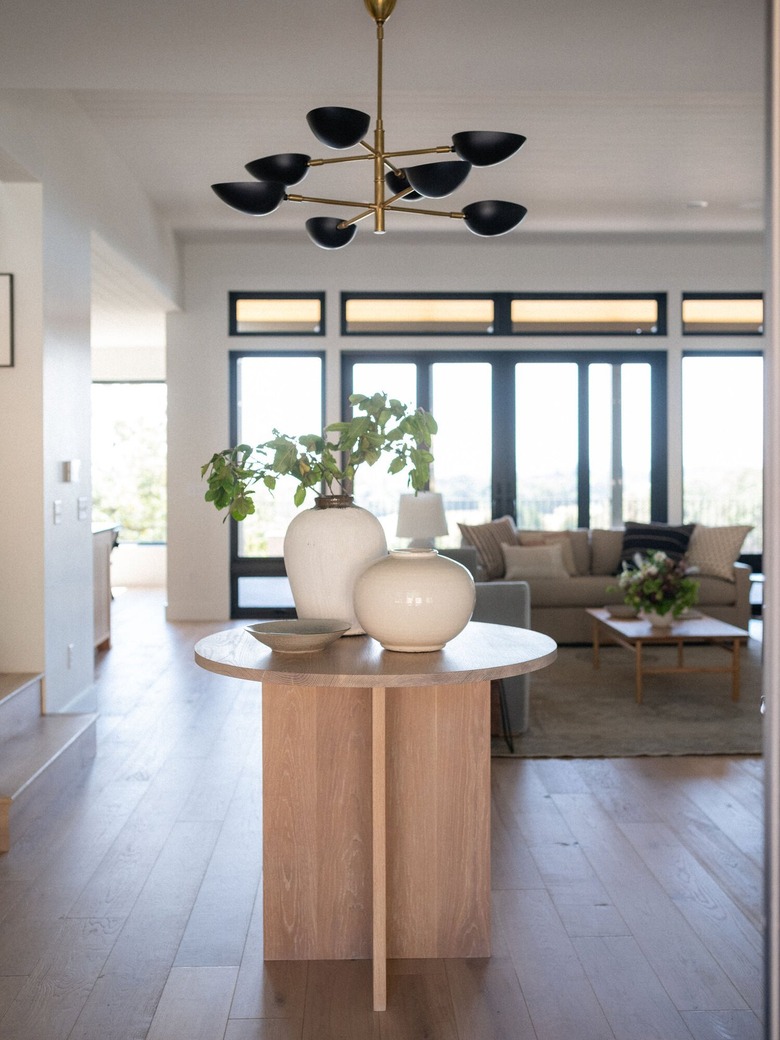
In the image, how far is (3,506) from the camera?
428cm

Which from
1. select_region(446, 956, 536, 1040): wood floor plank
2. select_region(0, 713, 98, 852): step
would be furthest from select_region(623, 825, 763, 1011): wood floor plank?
select_region(0, 713, 98, 852): step

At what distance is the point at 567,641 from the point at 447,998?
4809 mm

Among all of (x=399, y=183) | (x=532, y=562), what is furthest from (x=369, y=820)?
(x=532, y=562)

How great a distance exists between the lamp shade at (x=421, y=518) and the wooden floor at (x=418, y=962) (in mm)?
2651

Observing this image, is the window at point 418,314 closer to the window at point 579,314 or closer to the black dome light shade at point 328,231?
the window at point 579,314

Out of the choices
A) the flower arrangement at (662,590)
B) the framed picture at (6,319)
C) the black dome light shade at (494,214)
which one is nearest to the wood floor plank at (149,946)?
the framed picture at (6,319)

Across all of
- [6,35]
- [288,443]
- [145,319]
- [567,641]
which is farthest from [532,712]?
[145,319]

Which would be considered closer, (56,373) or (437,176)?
(437,176)

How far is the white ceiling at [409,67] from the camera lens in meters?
3.09

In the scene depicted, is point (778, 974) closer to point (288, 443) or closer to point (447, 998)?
point (447, 998)

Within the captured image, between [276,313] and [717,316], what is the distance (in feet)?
12.7

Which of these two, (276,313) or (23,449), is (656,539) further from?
(23,449)

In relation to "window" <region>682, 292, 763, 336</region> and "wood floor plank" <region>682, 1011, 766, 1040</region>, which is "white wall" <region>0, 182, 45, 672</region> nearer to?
"wood floor plank" <region>682, 1011, 766, 1040</region>

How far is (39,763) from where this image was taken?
3.58 metres
